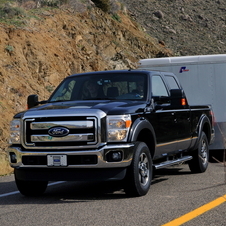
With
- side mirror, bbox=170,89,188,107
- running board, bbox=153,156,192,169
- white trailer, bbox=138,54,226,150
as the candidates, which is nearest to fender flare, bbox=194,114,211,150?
running board, bbox=153,156,192,169

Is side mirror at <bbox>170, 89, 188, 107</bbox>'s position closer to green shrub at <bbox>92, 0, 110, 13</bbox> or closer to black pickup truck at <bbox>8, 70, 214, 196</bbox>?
black pickup truck at <bbox>8, 70, 214, 196</bbox>

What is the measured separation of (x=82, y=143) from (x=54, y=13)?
2513cm

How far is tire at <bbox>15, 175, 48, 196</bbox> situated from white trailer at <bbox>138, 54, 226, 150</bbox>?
6368 mm

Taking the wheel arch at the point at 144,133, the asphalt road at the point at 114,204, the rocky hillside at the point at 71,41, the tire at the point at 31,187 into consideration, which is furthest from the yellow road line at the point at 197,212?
the rocky hillside at the point at 71,41

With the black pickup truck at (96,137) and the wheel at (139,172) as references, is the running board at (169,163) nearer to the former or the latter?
the black pickup truck at (96,137)

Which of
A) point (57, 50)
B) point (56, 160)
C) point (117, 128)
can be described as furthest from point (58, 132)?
point (57, 50)

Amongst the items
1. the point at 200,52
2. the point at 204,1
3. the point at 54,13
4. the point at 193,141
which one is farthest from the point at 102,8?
the point at 193,141

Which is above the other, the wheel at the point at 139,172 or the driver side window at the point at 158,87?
the driver side window at the point at 158,87

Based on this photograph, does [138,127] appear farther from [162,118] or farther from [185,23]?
[185,23]

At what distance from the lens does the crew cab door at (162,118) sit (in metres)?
9.32

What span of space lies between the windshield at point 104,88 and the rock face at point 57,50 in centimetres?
963

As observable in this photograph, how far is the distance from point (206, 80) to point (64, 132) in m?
7.23

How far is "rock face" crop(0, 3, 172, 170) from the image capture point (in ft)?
77.5

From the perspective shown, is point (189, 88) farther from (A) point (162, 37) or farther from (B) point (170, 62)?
(A) point (162, 37)
